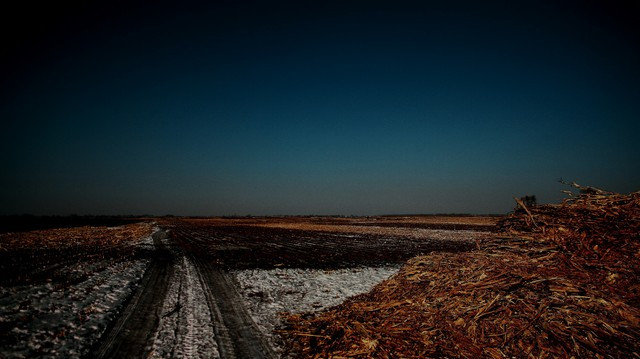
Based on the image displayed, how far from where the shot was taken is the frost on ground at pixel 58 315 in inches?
183

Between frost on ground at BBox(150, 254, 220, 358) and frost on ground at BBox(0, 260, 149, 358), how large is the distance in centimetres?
110

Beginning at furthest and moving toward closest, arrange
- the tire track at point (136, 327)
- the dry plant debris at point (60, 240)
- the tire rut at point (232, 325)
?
the dry plant debris at point (60, 240)
the tire rut at point (232, 325)
the tire track at point (136, 327)

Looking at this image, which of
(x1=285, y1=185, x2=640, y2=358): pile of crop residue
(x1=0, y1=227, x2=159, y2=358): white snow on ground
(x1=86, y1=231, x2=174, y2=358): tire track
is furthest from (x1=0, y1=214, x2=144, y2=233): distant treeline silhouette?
(x1=285, y1=185, x2=640, y2=358): pile of crop residue

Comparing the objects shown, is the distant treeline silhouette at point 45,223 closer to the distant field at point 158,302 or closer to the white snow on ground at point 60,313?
the distant field at point 158,302

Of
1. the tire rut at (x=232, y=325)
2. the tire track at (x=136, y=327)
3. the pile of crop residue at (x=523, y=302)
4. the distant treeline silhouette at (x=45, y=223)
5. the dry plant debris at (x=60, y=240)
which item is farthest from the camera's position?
the distant treeline silhouette at (x=45, y=223)

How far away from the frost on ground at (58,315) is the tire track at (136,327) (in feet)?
0.70

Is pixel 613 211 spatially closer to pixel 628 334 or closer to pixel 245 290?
pixel 628 334

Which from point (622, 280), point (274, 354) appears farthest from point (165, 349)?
point (622, 280)

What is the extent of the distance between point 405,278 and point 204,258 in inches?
456

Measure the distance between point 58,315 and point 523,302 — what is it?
901cm

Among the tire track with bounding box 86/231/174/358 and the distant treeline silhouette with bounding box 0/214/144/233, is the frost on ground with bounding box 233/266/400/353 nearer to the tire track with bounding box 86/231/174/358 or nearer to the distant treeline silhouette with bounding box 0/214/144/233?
the tire track with bounding box 86/231/174/358

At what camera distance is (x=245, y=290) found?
28.3 feet

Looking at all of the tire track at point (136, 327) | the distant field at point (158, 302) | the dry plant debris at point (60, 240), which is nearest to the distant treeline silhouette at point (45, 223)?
the dry plant debris at point (60, 240)

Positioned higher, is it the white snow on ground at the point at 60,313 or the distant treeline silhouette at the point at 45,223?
the white snow on ground at the point at 60,313
